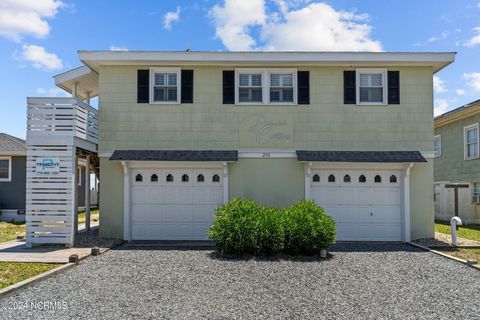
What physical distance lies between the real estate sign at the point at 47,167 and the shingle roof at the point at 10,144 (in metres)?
8.85

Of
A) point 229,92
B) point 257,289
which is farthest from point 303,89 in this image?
point 257,289

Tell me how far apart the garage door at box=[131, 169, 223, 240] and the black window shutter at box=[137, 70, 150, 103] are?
2.23 m

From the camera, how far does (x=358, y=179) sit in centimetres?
1243

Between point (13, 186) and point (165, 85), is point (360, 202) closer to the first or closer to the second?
point (165, 85)

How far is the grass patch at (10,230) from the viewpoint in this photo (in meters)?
13.3

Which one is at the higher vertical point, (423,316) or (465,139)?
(465,139)

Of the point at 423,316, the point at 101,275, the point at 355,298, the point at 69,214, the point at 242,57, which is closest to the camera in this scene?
the point at 423,316

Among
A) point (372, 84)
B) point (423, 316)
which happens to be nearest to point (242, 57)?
point (372, 84)

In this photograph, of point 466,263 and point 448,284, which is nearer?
point 448,284

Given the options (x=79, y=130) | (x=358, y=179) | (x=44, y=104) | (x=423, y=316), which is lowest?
(x=423, y=316)

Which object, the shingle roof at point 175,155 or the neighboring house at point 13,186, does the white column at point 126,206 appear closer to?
the shingle roof at point 175,155

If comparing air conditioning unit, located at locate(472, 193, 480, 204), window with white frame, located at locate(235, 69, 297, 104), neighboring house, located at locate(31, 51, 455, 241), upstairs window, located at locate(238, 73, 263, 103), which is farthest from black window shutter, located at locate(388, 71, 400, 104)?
air conditioning unit, located at locate(472, 193, 480, 204)

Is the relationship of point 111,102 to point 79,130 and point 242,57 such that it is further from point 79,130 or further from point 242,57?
point 242,57

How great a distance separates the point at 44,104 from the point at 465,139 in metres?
17.3
